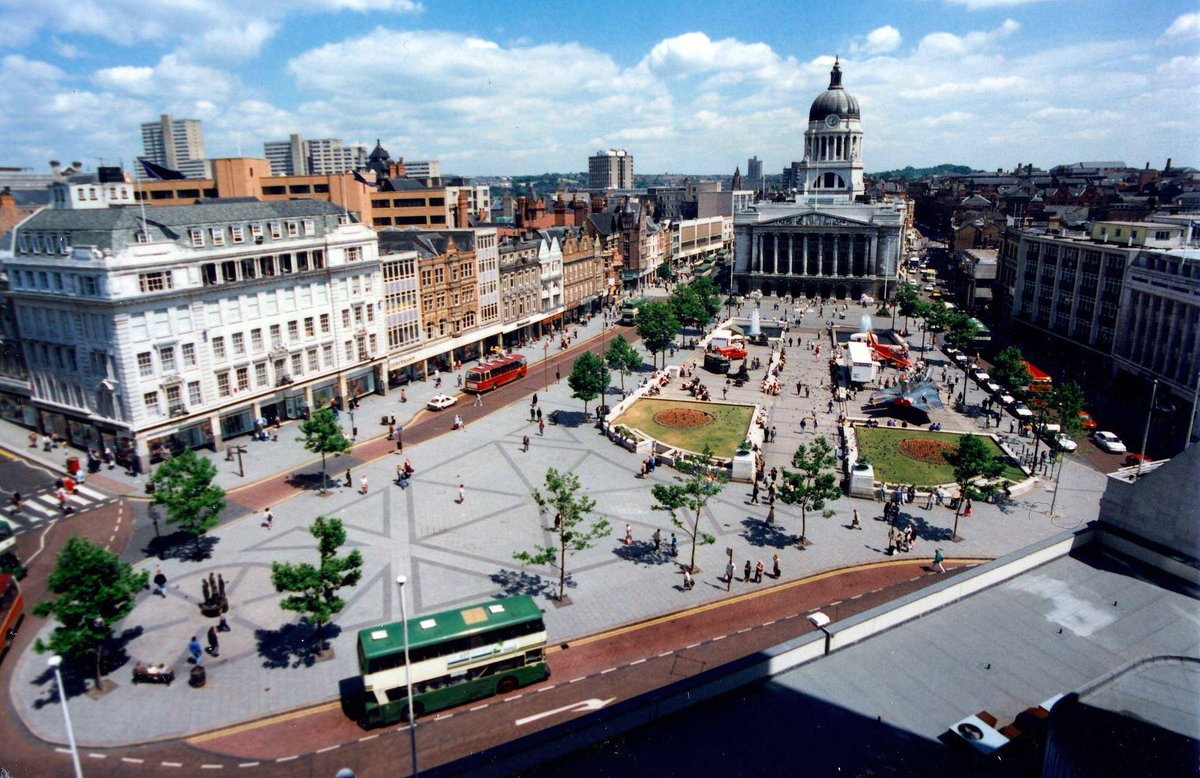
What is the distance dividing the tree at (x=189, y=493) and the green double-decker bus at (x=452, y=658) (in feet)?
53.0

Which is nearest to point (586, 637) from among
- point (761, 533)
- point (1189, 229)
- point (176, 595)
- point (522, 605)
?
Result: point (522, 605)

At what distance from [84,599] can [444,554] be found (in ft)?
55.2

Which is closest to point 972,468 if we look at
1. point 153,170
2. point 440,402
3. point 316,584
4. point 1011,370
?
point 1011,370

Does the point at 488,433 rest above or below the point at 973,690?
below

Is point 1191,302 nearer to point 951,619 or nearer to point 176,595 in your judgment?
point 951,619

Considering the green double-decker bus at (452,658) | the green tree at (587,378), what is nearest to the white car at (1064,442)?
the green tree at (587,378)

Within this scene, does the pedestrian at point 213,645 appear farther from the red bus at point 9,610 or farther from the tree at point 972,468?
the tree at point 972,468

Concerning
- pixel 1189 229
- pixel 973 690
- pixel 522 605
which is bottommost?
pixel 522 605

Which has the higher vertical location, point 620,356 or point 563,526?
→ point 620,356

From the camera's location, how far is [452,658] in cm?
2842

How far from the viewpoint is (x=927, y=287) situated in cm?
14588

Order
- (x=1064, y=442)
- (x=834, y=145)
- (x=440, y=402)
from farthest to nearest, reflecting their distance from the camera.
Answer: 1. (x=834, y=145)
2. (x=440, y=402)
3. (x=1064, y=442)

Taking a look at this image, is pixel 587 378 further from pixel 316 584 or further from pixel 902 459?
pixel 316 584

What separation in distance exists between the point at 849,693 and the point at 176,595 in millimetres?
33184
